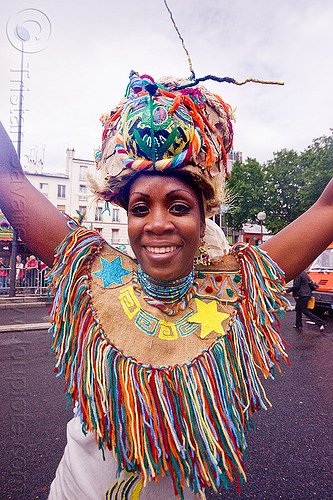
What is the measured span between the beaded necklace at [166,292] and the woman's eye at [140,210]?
254 mm

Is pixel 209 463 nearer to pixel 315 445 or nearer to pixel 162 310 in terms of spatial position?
pixel 162 310

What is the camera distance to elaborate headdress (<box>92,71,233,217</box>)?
1111mm

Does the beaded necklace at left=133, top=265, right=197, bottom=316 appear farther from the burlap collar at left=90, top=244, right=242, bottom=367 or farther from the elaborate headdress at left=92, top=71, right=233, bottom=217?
the elaborate headdress at left=92, top=71, right=233, bottom=217

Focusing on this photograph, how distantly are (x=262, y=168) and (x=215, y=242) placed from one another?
21.3m

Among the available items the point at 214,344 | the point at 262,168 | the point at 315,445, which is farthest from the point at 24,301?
the point at 262,168

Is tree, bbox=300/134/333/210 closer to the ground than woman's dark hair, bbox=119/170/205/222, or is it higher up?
higher up

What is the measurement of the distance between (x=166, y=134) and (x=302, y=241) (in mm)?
761

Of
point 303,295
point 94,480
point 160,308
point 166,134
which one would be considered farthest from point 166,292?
point 303,295

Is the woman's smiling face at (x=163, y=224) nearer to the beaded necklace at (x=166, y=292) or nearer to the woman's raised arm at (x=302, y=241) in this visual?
the beaded necklace at (x=166, y=292)

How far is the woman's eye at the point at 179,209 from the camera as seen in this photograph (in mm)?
1146

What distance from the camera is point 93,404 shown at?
3.37 ft

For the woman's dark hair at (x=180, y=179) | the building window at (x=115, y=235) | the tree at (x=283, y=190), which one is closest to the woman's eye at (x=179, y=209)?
the woman's dark hair at (x=180, y=179)

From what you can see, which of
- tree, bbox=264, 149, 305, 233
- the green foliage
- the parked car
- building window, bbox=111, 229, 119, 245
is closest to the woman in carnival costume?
the parked car

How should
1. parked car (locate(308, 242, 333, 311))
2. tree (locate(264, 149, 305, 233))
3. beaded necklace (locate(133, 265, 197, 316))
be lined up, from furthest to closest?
tree (locate(264, 149, 305, 233)) → parked car (locate(308, 242, 333, 311)) → beaded necklace (locate(133, 265, 197, 316))
